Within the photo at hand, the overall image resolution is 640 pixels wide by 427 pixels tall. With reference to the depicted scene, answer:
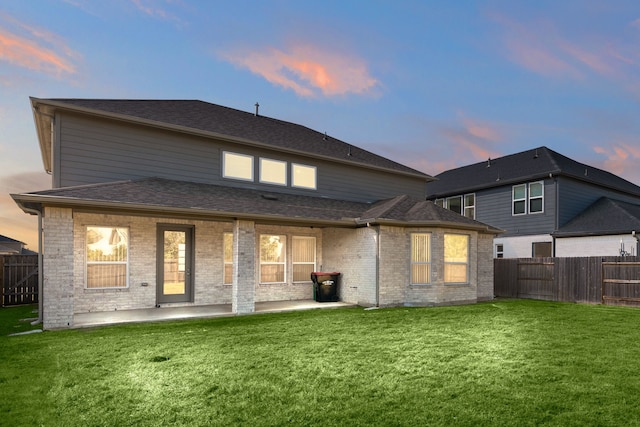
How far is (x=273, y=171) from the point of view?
45.8 feet

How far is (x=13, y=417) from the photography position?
160 inches

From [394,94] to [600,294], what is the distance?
12.5 m

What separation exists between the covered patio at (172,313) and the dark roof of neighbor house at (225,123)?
540 centimetres

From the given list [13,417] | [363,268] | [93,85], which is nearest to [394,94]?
[363,268]

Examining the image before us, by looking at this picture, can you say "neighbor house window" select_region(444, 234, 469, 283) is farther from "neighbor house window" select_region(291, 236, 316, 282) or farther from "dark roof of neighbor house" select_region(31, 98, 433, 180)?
"neighbor house window" select_region(291, 236, 316, 282)

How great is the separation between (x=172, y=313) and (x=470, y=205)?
17.4 m

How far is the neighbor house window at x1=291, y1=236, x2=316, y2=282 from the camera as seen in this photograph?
1393 cm

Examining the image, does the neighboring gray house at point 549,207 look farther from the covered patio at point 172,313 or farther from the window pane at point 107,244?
the window pane at point 107,244

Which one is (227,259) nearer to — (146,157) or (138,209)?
(138,209)

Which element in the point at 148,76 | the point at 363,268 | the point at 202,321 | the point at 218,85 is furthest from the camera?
the point at 218,85

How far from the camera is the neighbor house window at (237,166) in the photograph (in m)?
13.0

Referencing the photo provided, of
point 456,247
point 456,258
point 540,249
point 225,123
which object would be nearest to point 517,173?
point 540,249

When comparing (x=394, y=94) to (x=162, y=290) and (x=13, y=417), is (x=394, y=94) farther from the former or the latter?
(x=13, y=417)

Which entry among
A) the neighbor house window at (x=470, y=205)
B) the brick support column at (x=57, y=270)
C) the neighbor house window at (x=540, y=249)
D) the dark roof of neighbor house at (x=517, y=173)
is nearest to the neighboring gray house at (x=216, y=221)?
the brick support column at (x=57, y=270)
